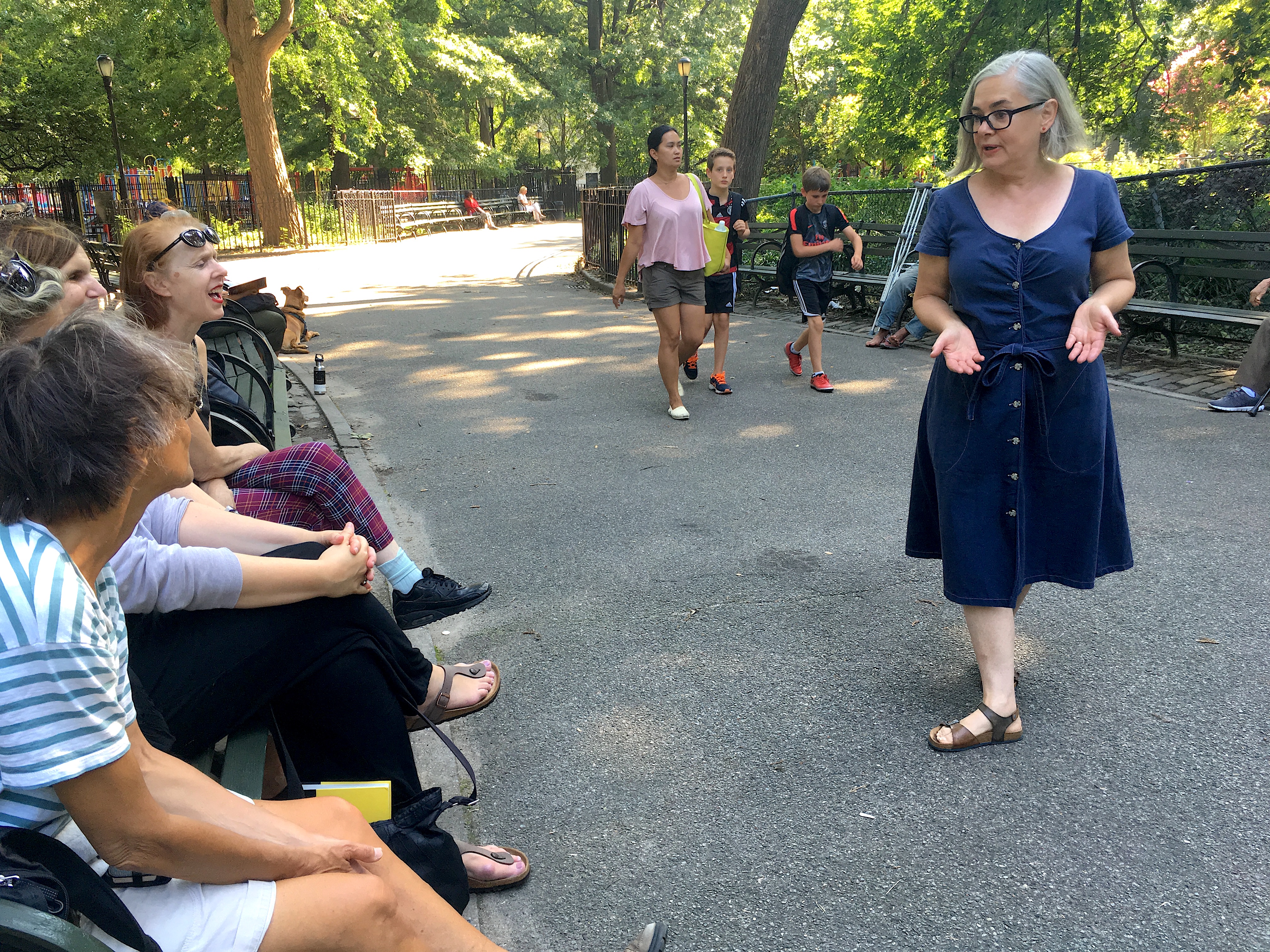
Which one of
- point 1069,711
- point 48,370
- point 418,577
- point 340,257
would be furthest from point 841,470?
point 340,257

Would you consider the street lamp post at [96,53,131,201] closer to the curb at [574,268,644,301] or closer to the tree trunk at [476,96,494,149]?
the curb at [574,268,644,301]

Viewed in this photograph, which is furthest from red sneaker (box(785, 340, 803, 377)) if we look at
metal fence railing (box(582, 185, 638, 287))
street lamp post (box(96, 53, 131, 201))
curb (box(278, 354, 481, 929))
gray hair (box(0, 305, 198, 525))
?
street lamp post (box(96, 53, 131, 201))

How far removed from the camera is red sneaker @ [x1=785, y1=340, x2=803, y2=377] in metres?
8.48

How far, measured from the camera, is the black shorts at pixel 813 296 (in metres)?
7.96

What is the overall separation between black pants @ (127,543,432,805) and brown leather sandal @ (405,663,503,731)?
13.9 inches

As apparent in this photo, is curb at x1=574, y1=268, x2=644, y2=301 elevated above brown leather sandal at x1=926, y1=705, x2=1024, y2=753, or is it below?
above

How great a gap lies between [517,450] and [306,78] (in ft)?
77.9

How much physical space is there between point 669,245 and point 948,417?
425 centimetres

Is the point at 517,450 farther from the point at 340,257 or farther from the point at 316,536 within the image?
the point at 340,257

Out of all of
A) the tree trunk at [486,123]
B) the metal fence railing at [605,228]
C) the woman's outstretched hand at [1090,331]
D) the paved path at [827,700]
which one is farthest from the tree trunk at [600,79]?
the woman's outstretched hand at [1090,331]

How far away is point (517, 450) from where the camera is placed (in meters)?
6.62

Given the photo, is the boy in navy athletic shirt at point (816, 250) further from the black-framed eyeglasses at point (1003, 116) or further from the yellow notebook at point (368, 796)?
the yellow notebook at point (368, 796)

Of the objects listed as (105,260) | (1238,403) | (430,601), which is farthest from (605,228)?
(430,601)

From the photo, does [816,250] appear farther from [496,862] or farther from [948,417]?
[496,862]
